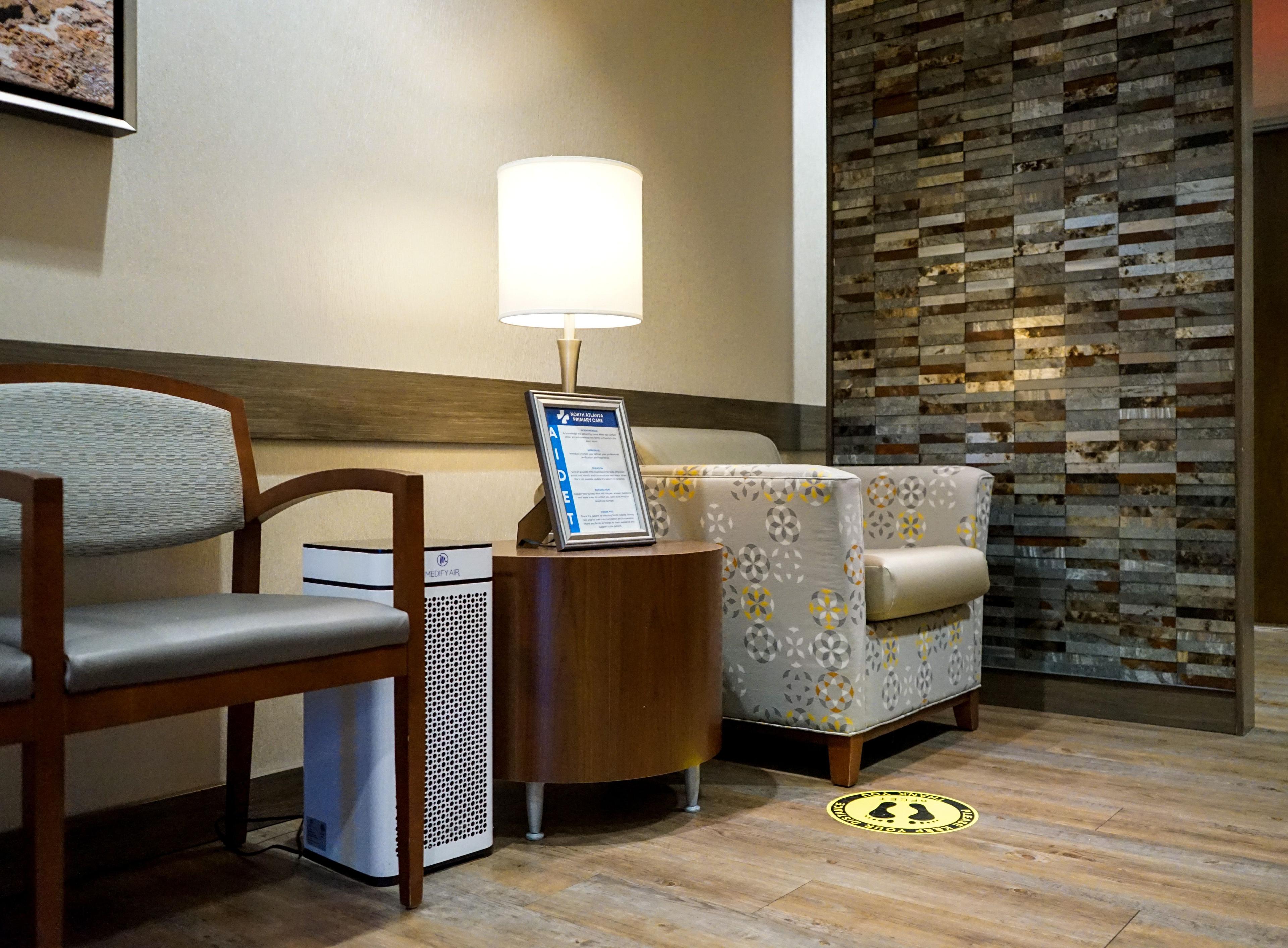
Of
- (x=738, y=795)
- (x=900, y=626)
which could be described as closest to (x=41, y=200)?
(x=738, y=795)

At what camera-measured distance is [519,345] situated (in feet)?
9.00

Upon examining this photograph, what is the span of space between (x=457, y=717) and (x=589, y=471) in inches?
21.6

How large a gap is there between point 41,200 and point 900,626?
1.93 meters

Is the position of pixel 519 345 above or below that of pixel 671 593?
above

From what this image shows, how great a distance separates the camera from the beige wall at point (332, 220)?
1.89m

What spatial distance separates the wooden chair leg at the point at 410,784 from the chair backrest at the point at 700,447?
834mm

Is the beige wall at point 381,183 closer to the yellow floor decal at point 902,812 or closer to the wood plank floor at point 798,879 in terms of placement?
the wood plank floor at point 798,879

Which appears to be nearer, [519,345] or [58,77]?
[58,77]

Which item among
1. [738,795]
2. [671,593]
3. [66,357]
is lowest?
[738,795]

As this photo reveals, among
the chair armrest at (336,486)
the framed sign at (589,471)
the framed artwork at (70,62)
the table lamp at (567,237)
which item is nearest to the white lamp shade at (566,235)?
the table lamp at (567,237)

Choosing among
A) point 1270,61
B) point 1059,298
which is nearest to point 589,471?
point 1059,298

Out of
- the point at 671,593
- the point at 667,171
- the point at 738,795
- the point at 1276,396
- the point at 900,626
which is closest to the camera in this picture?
the point at 671,593

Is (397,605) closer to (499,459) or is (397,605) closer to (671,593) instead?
(671,593)

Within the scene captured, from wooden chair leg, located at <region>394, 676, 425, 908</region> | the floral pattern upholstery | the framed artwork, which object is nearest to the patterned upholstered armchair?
the floral pattern upholstery
